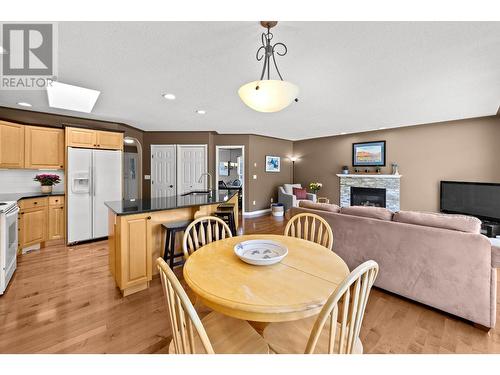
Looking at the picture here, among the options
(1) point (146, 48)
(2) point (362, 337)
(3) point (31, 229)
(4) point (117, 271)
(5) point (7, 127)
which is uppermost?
(1) point (146, 48)

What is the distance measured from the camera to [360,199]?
5.81 metres

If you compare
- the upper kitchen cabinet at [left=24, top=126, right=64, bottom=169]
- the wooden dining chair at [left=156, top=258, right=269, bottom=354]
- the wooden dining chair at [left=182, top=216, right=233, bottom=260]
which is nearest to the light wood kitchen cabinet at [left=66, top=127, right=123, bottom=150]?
the upper kitchen cabinet at [left=24, top=126, right=64, bottom=169]

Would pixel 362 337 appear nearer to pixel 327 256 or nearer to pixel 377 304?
pixel 377 304

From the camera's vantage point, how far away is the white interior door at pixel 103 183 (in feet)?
12.0

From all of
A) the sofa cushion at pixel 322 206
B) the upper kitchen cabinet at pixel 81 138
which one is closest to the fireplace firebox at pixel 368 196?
the sofa cushion at pixel 322 206

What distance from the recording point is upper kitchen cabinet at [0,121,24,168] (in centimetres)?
294

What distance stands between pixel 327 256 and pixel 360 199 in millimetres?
5138

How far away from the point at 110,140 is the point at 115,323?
3.25 metres

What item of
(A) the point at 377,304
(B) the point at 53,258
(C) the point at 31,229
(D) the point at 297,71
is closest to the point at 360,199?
(A) the point at 377,304

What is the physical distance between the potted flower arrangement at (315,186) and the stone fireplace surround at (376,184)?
65 centimetres

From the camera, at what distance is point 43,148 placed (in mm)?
3389

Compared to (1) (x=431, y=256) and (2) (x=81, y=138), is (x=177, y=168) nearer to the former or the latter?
(2) (x=81, y=138)

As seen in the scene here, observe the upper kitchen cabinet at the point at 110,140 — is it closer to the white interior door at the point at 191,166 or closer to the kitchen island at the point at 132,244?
the white interior door at the point at 191,166

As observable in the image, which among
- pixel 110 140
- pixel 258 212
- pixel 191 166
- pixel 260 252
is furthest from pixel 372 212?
pixel 191 166
